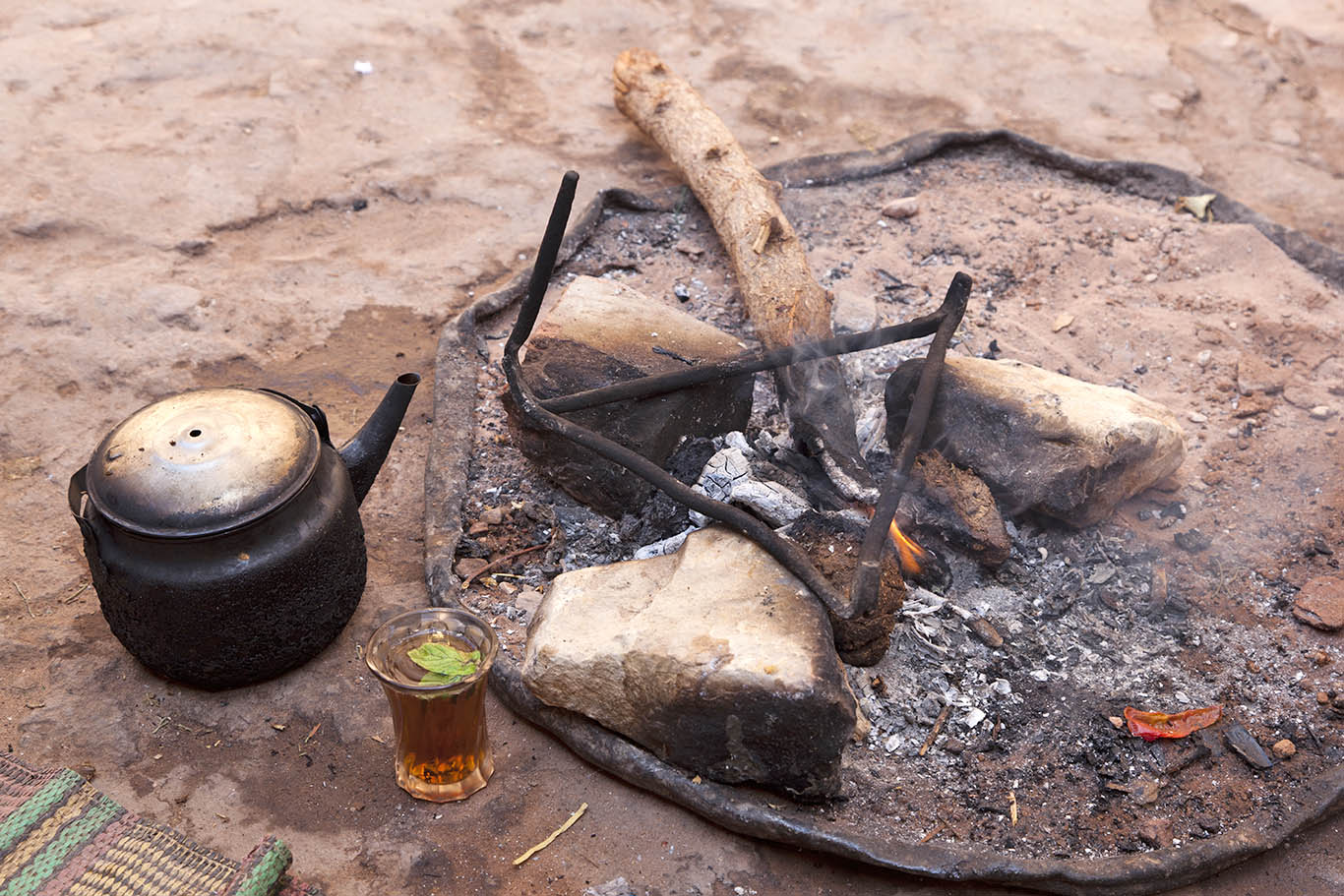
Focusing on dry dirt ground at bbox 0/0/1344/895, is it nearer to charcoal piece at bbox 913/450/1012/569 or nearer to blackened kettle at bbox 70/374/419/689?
blackened kettle at bbox 70/374/419/689

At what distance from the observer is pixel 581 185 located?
5648 mm

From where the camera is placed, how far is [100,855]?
2.57 m

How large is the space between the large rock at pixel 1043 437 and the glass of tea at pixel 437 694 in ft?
→ 5.37

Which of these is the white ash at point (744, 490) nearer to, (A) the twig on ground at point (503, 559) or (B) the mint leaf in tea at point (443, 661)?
(A) the twig on ground at point (503, 559)

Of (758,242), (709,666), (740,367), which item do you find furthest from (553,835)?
(758,242)

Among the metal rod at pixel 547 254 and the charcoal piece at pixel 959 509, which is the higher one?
the metal rod at pixel 547 254

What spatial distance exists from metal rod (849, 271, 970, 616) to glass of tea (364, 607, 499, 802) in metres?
0.95

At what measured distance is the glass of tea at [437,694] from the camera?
265 cm

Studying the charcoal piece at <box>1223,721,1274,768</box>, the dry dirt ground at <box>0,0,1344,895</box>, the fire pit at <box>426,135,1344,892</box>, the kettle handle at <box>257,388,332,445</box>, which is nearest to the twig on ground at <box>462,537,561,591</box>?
the fire pit at <box>426,135,1344,892</box>

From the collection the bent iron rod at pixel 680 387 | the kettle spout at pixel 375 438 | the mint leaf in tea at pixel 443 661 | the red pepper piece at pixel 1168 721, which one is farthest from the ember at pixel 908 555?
the kettle spout at pixel 375 438

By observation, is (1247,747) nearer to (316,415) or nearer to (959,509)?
(959,509)

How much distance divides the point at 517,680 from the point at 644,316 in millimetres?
1406

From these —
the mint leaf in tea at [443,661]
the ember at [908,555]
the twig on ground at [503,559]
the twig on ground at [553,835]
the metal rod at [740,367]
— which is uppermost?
the metal rod at [740,367]

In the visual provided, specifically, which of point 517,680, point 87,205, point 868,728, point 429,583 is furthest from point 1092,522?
point 87,205
